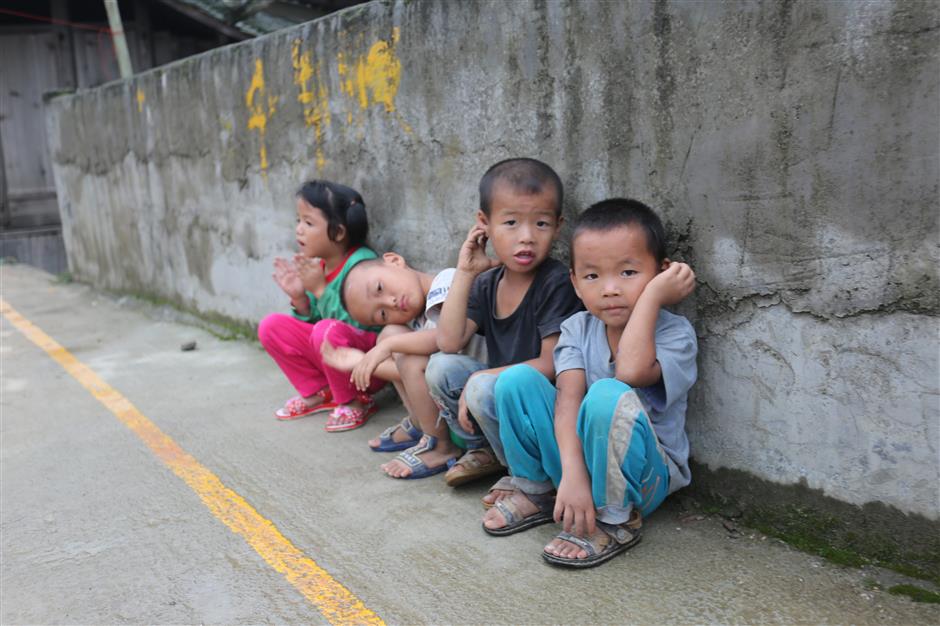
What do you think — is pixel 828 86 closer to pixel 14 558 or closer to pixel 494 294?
pixel 494 294

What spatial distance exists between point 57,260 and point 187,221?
698 centimetres

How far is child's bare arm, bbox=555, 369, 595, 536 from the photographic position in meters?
2.54

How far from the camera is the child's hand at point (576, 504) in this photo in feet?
8.32

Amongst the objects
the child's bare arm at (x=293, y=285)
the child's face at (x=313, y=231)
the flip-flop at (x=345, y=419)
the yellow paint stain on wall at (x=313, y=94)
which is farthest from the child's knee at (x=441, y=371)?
the yellow paint stain on wall at (x=313, y=94)

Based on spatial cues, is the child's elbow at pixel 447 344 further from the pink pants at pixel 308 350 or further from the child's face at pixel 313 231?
the child's face at pixel 313 231

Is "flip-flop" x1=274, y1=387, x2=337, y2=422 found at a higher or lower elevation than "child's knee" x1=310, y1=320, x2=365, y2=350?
lower

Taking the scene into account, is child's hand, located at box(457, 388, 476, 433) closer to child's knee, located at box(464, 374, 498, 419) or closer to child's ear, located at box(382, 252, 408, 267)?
child's knee, located at box(464, 374, 498, 419)

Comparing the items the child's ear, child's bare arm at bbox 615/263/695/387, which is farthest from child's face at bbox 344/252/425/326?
child's bare arm at bbox 615/263/695/387

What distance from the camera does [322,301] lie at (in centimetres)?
414

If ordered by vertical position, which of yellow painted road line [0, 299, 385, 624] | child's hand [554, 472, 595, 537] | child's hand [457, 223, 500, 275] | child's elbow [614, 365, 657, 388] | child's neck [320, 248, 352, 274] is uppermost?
child's hand [457, 223, 500, 275]

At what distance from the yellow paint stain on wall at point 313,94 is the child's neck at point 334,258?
30.5 inches

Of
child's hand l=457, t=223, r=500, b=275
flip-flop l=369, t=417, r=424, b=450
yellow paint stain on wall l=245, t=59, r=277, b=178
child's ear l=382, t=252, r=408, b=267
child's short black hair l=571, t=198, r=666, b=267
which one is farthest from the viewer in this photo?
yellow paint stain on wall l=245, t=59, r=277, b=178

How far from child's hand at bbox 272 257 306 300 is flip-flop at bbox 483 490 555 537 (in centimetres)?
184

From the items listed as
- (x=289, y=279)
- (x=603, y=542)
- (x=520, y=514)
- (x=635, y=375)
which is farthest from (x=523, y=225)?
(x=289, y=279)
